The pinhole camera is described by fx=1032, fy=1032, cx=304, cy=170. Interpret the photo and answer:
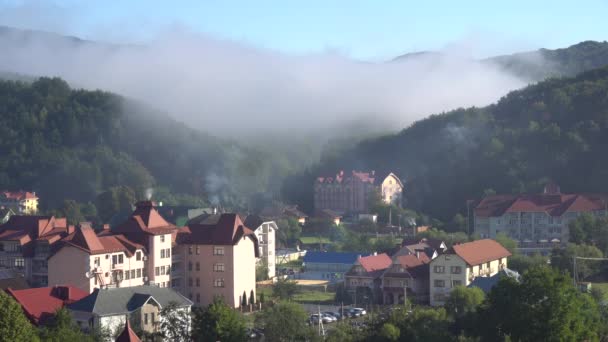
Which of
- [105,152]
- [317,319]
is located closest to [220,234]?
[317,319]

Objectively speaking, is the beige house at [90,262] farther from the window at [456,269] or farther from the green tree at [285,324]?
the window at [456,269]

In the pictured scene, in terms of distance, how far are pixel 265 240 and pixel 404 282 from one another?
8653mm

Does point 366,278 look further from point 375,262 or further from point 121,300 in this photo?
point 121,300

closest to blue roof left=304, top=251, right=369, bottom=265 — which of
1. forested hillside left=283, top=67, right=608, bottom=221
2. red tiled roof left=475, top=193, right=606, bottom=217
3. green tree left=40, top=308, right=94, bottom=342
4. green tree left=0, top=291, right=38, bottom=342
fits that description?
red tiled roof left=475, top=193, right=606, bottom=217

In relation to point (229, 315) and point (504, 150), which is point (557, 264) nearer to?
point (229, 315)

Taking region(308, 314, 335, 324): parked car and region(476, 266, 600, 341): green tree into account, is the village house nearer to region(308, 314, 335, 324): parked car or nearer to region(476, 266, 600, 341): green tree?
region(308, 314, 335, 324): parked car

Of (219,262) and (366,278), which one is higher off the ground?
(219,262)

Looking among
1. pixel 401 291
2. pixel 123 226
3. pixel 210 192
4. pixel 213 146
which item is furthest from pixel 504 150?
pixel 123 226

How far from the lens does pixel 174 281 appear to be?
29016 millimetres

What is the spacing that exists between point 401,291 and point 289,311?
9255mm

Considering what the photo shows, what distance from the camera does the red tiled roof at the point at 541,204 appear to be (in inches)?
1677

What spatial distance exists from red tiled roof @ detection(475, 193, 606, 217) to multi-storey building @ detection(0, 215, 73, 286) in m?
20.2

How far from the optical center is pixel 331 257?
36062mm

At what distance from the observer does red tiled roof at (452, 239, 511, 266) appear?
29.3m
